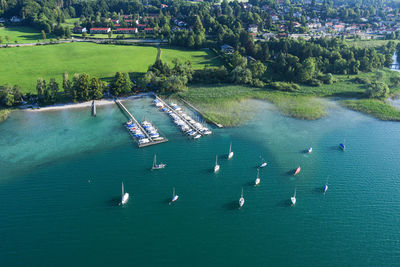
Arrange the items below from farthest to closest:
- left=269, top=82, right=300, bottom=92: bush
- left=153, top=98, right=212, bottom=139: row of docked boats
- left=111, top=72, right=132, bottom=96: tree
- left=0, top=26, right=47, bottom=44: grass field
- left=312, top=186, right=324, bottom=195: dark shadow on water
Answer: left=0, top=26, right=47, bottom=44: grass field → left=269, top=82, right=300, bottom=92: bush → left=111, top=72, right=132, bottom=96: tree → left=153, top=98, right=212, bottom=139: row of docked boats → left=312, top=186, right=324, bottom=195: dark shadow on water

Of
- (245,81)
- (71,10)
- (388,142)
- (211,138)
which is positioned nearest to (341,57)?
(245,81)

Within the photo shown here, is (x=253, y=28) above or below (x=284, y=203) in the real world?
above

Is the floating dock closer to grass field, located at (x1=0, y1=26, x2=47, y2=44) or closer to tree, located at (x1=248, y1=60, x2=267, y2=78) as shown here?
tree, located at (x1=248, y1=60, x2=267, y2=78)

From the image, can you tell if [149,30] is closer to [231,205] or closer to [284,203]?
[231,205]

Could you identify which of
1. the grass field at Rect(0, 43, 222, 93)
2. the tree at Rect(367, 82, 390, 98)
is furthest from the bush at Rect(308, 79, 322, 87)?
the grass field at Rect(0, 43, 222, 93)

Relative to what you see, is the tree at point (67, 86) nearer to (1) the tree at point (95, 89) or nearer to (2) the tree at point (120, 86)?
(1) the tree at point (95, 89)

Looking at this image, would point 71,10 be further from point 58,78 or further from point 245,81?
point 245,81

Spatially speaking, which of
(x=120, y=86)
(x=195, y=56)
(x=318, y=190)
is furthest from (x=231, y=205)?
(x=195, y=56)
